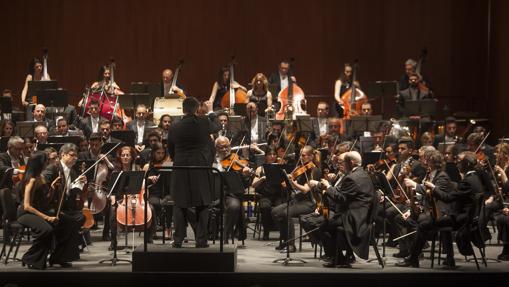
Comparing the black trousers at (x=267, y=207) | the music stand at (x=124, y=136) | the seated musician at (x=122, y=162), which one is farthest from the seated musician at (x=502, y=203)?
the music stand at (x=124, y=136)

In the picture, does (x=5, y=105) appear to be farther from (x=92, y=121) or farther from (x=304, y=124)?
(x=304, y=124)

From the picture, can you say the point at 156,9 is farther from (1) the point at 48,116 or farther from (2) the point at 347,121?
(2) the point at 347,121

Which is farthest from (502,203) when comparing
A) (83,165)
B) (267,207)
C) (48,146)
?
(48,146)

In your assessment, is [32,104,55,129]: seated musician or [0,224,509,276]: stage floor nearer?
[0,224,509,276]: stage floor

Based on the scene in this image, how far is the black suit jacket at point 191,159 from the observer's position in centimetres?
813

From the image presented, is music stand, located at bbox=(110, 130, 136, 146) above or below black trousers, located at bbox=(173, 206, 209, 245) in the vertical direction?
above

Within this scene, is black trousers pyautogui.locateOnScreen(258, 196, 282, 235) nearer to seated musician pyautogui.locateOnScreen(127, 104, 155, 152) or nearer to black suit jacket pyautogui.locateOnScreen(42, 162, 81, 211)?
black suit jacket pyautogui.locateOnScreen(42, 162, 81, 211)

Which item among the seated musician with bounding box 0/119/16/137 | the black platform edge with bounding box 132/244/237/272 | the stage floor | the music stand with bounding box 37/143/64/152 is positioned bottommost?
the stage floor

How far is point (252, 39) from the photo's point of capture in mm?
16828

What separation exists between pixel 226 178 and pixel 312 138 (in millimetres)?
3426

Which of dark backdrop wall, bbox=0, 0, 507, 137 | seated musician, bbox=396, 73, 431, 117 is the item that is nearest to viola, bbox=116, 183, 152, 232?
seated musician, bbox=396, 73, 431, 117

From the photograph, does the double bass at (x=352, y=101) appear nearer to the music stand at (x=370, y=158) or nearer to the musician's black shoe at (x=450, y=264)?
the music stand at (x=370, y=158)

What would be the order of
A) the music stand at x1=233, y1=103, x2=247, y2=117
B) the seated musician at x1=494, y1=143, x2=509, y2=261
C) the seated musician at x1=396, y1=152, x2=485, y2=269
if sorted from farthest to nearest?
the music stand at x1=233, y1=103, x2=247, y2=117
the seated musician at x1=494, y1=143, x2=509, y2=261
the seated musician at x1=396, y1=152, x2=485, y2=269

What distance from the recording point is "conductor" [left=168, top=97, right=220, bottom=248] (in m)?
8.14
